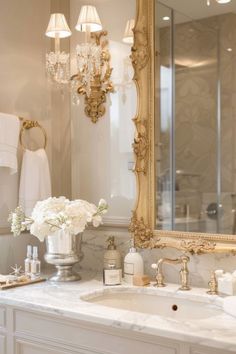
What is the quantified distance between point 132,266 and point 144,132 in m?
0.65

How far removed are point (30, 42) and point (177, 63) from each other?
3.04ft

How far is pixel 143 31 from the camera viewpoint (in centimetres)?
234

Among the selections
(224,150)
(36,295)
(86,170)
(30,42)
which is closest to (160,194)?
(224,150)

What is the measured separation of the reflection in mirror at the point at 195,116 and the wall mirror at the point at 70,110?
23 centimetres

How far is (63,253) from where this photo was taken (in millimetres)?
2268

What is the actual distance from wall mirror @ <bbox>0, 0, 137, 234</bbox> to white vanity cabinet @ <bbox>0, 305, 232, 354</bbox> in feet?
2.17

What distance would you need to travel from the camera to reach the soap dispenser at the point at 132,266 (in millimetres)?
2224

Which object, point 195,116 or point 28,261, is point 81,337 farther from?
point 195,116

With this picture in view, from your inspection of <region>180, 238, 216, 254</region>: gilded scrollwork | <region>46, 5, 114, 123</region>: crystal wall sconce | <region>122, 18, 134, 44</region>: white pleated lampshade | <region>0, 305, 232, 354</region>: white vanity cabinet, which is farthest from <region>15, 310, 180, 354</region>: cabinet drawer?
<region>122, 18, 134, 44</region>: white pleated lampshade

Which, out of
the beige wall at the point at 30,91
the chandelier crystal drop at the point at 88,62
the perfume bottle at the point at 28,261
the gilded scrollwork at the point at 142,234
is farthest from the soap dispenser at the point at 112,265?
the chandelier crystal drop at the point at 88,62

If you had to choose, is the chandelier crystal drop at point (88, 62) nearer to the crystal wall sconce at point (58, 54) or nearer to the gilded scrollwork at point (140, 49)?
the crystal wall sconce at point (58, 54)

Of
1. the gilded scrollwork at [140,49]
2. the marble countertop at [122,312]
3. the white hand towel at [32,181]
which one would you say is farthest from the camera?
the white hand towel at [32,181]

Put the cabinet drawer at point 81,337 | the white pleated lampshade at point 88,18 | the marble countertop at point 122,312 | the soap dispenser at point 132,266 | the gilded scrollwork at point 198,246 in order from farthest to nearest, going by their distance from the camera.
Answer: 1. the white pleated lampshade at point 88,18
2. the soap dispenser at point 132,266
3. the gilded scrollwork at point 198,246
4. the cabinet drawer at point 81,337
5. the marble countertop at point 122,312

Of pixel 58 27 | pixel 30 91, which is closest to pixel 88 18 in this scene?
pixel 58 27
